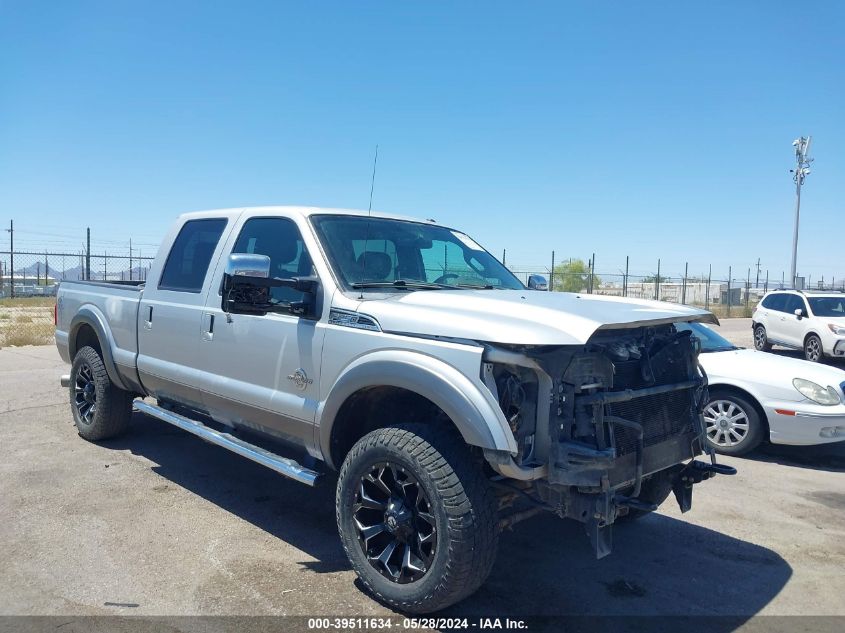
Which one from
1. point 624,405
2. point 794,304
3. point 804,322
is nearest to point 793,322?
point 804,322

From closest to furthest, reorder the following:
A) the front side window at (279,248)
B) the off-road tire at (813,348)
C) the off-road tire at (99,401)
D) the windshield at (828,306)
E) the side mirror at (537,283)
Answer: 1. the front side window at (279,248)
2. the side mirror at (537,283)
3. the off-road tire at (99,401)
4. the off-road tire at (813,348)
5. the windshield at (828,306)

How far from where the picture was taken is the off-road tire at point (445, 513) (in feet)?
10.1

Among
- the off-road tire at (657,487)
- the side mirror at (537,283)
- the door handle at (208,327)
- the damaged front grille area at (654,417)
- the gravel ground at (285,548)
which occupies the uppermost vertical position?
the side mirror at (537,283)

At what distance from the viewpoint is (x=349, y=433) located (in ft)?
12.8

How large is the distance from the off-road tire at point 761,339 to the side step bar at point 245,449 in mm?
14639

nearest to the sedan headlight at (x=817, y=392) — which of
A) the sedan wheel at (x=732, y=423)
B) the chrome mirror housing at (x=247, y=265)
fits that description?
the sedan wheel at (x=732, y=423)

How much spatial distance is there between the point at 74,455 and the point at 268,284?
3.40 meters

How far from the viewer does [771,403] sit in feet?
21.3

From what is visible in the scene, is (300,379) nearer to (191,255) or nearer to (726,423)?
(191,255)

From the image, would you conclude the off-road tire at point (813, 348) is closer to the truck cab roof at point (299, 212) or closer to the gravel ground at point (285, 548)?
the gravel ground at point (285, 548)

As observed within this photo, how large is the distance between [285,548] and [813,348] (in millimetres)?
13527

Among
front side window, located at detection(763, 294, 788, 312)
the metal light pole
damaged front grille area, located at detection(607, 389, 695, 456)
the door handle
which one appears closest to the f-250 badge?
the door handle

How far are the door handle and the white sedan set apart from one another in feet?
13.7

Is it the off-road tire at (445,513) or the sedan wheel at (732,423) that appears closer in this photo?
the off-road tire at (445,513)
